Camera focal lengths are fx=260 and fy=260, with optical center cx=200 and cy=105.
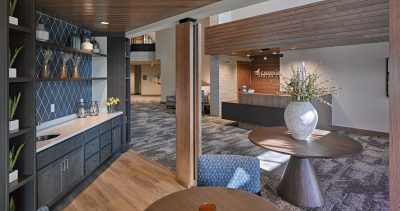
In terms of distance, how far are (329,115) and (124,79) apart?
591cm

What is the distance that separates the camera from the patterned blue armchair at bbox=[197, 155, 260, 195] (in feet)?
6.70

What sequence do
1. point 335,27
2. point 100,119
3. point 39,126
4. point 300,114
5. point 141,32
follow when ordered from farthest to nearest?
point 335,27
point 141,32
point 100,119
point 39,126
point 300,114

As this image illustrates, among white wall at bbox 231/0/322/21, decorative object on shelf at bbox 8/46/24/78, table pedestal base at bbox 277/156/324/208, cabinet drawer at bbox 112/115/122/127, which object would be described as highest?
white wall at bbox 231/0/322/21

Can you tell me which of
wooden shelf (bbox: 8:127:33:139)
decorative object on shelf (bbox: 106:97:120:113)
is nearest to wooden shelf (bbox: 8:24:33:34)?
wooden shelf (bbox: 8:127:33:139)

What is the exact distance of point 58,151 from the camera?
287 centimetres

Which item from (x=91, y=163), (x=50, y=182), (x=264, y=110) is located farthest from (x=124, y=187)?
(x=264, y=110)

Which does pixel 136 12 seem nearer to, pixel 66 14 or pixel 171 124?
pixel 66 14

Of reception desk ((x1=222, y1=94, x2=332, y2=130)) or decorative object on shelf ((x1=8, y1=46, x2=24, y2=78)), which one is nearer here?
decorative object on shelf ((x1=8, y1=46, x2=24, y2=78))

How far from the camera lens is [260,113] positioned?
7.30m

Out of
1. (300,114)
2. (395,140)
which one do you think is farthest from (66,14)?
(395,140)

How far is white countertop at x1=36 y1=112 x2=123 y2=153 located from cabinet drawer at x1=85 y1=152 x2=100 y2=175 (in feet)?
1.51

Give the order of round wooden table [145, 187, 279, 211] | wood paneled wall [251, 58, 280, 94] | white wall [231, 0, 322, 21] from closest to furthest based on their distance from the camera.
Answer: round wooden table [145, 187, 279, 211] < white wall [231, 0, 322, 21] < wood paneled wall [251, 58, 280, 94]

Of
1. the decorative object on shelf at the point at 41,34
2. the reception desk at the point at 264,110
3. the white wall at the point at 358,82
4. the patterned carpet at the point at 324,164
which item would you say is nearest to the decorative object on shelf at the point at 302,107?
the patterned carpet at the point at 324,164

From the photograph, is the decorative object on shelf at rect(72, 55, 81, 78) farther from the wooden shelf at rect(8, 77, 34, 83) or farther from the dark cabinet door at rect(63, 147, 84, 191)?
the wooden shelf at rect(8, 77, 34, 83)
